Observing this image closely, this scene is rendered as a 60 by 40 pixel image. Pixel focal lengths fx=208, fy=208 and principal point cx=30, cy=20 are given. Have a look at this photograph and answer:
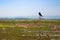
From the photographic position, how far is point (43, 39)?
12.0 metres

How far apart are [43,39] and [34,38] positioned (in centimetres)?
59

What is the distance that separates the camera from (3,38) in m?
12.8

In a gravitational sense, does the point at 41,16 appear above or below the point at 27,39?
above

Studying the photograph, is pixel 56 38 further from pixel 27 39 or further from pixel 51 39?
pixel 27 39

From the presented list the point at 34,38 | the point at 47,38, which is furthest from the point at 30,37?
the point at 47,38

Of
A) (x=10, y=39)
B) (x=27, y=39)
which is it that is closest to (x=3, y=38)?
(x=10, y=39)

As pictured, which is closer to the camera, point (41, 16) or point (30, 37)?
point (30, 37)

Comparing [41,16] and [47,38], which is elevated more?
[41,16]

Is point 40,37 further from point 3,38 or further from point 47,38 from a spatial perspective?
point 3,38

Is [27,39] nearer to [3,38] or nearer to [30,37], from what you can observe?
[30,37]

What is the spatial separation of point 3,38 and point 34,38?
1.97 meters

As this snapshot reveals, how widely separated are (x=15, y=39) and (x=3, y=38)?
3.39ft

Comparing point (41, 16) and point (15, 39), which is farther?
point (41, 16)

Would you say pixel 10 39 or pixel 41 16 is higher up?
pixel 41 16
